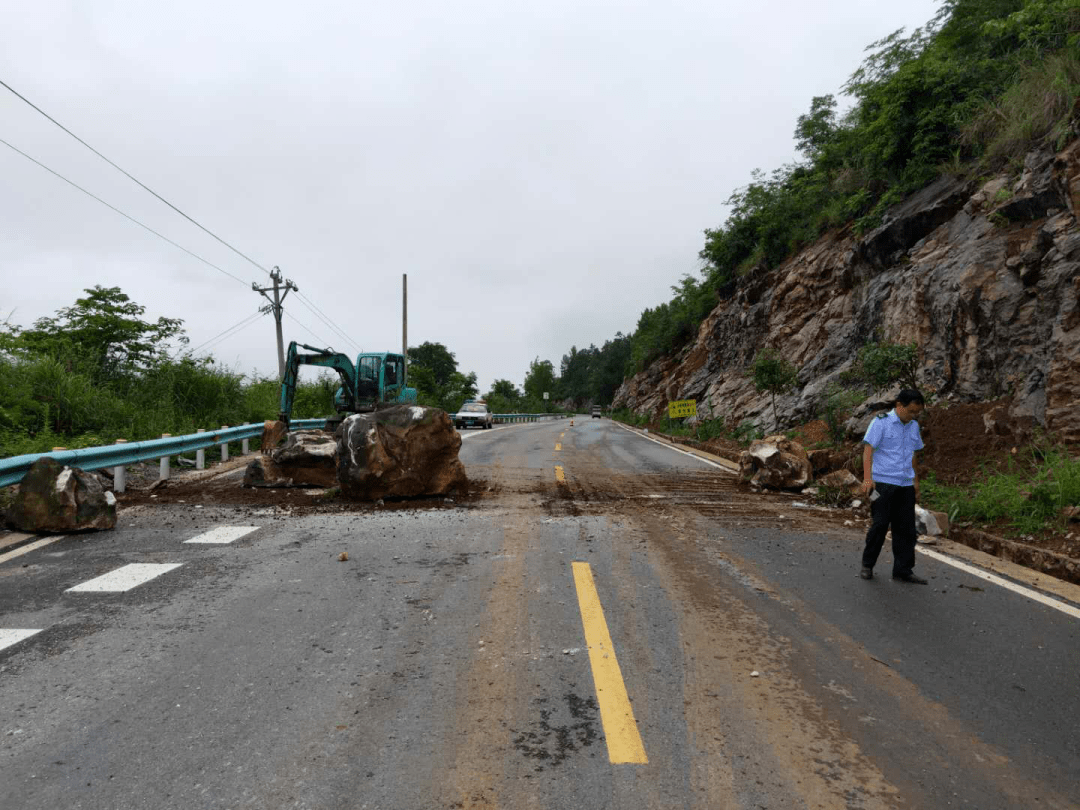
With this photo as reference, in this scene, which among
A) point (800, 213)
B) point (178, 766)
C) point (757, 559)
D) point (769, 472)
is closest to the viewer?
point (178, 766)

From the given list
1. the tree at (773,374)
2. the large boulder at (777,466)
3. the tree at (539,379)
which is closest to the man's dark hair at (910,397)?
the large boulder at (777,466)

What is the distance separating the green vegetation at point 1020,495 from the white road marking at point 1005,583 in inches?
49.5

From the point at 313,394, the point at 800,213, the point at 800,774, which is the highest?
the point at 800,213

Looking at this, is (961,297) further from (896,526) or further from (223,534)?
(223,534)

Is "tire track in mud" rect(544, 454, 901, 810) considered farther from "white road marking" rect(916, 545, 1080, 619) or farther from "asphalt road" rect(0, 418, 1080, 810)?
"white road marking" rect(916, 545, 1080, 619)

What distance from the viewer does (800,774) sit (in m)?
2.64

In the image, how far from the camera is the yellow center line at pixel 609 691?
2779 mm

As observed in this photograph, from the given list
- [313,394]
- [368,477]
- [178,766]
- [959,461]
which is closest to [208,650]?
[178,766]

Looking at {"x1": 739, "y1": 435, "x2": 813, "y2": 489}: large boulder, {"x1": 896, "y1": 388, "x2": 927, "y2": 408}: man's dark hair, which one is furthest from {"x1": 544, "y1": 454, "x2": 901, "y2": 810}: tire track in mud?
{"x1": 739, "y1": 435, "x2": 813, "y2": 489}: large boulder

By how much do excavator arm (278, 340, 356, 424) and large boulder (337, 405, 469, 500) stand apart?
242 inches

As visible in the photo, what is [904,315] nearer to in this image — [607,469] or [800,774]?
[607,469]

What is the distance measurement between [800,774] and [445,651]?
199 centimetres

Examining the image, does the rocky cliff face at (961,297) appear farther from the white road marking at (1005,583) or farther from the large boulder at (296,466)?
the large boulder at (296,466)

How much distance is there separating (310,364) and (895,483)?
50.1 ft
